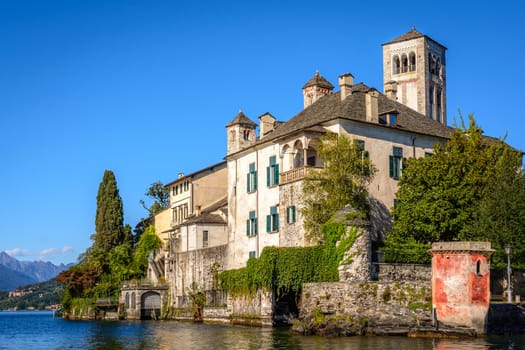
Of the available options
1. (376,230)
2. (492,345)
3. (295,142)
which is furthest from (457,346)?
(295,142)

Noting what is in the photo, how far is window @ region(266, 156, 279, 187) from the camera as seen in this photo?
53.1 meters

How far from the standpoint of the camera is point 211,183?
74812mm

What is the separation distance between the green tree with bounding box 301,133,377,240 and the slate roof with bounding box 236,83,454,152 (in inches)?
105

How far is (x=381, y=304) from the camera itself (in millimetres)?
38969

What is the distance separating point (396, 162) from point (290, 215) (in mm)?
8590

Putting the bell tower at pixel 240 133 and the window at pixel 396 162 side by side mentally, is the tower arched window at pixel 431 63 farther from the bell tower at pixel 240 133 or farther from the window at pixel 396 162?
the window at pixel 396 162

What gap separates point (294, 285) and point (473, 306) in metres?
13.0

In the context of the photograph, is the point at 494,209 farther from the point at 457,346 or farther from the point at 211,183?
the point at 211,183

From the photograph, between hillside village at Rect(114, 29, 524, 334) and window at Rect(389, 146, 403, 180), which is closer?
hillside village at Rect(114, 29, 524, 334)

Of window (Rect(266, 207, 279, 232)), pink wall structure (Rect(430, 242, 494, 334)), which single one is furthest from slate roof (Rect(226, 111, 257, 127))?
pink wall structure (Rect(430, 242, 494, 334))

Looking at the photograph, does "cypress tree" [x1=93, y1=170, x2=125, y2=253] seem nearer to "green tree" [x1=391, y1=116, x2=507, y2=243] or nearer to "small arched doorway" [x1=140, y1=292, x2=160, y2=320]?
"small arched doorway" [x1=140, y1=292, x2=160, y2=320]

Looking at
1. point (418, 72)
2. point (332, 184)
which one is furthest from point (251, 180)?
point (418, 72)

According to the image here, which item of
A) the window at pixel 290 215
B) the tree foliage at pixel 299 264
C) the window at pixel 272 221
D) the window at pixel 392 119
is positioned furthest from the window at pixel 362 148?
the window at pixel 272 221

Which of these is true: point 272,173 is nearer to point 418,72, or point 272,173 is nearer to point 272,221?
point 272,221
